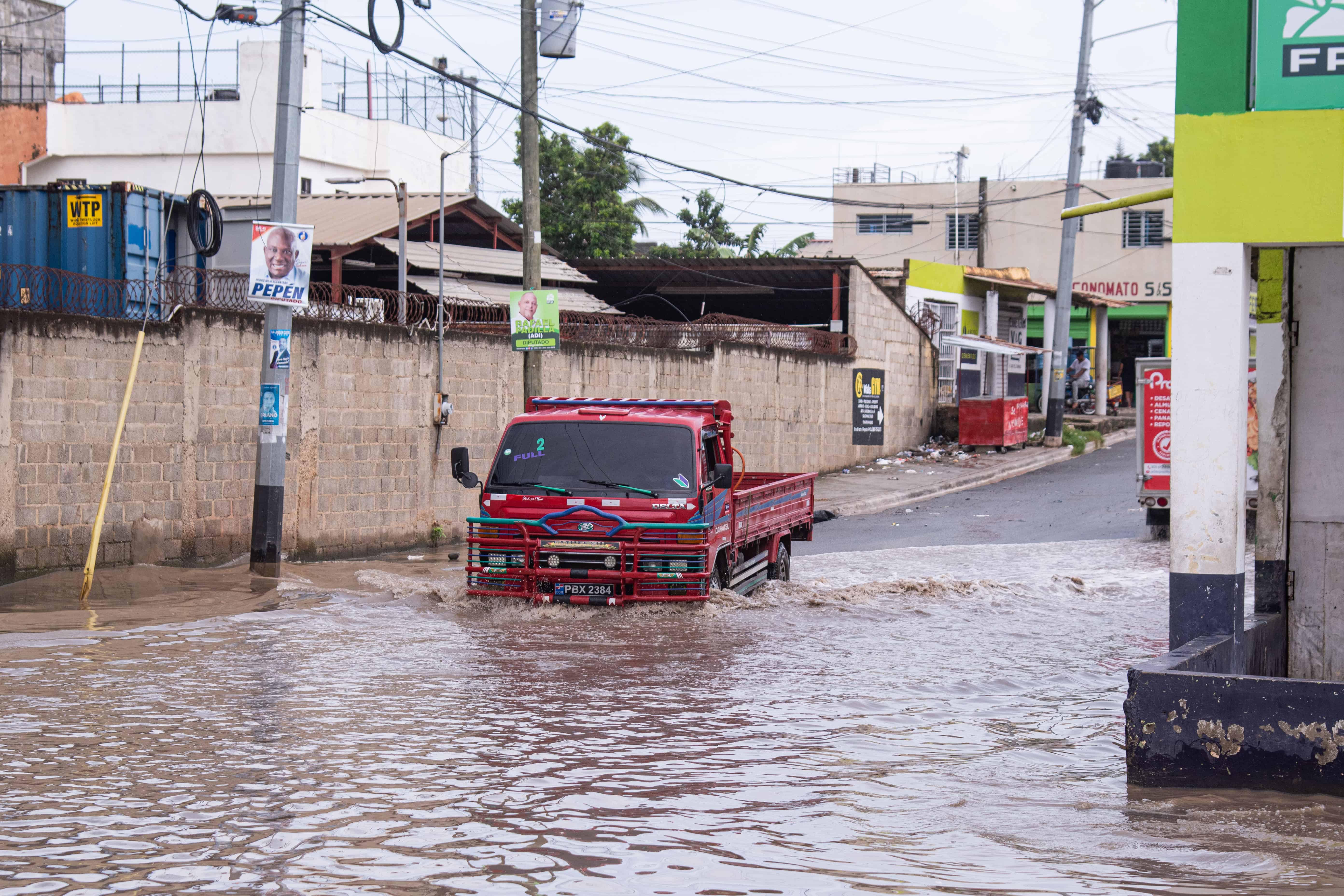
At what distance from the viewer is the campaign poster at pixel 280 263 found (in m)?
14.6

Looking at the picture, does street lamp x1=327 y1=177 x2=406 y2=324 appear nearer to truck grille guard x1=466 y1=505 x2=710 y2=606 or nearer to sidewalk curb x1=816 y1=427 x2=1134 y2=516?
truck grille guard x1=466 y1=505 x2=710 y2=606

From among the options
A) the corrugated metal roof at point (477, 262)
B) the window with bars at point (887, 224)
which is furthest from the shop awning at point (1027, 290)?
the corrugated metal roof at point (477, 262)

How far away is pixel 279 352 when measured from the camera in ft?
49.2

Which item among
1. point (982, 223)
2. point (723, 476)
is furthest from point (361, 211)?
point (982, 223)

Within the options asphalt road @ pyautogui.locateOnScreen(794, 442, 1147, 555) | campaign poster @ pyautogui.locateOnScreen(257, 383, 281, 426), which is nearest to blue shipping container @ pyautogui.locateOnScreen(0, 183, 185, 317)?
campaign poster @ pyautogui.locateOnScreen(257, 383, 281, 426)

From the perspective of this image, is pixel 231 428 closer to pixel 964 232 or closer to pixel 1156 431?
pixel 1156 431

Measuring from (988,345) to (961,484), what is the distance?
9.02 m

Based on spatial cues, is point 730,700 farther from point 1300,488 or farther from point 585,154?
point 585,154

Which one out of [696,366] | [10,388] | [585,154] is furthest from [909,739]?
[585,154]

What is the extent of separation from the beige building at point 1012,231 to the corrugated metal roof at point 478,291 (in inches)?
840

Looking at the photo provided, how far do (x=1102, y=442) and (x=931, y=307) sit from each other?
5.94 meters

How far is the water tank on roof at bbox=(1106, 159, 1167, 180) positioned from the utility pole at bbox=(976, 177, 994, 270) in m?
4.76

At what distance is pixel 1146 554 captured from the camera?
62.3 feet

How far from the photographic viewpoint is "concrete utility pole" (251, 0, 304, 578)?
14.9 m
